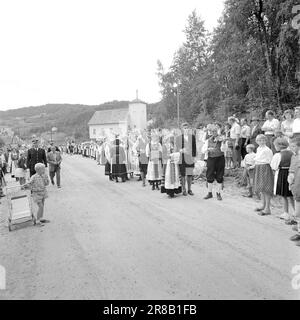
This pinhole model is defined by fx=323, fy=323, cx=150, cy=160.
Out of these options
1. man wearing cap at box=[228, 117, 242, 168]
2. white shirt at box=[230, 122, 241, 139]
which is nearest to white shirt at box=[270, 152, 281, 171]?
man wearing cap at box=[228, 117, 242, 168]

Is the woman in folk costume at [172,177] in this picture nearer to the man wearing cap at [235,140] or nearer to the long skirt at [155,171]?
the long skirt at [155,171]

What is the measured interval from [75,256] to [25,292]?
1.12 meters

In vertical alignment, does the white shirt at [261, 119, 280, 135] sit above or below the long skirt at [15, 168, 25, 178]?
above

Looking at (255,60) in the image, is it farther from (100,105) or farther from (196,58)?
(100,105)

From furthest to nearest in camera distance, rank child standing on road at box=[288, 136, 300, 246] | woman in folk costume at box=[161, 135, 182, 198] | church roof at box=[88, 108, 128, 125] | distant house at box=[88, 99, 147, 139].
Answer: church roof at box=[88, 108, 128, 125], distant house at box=[88, 99, 147, 139], woman in folk costume at box=[161, 135, 182, 198], child standing on road at box=[288, 136, 300, 246]

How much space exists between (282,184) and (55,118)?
112746 millimetres

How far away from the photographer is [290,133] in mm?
8453

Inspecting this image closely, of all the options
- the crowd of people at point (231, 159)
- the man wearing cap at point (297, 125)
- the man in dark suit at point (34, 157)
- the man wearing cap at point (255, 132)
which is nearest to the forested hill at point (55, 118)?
the crowd of people at point (231, 159)

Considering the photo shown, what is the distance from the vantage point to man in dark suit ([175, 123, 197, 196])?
364 inches

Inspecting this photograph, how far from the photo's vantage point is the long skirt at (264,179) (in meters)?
6.79

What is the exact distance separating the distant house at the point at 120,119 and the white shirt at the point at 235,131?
62.6 m

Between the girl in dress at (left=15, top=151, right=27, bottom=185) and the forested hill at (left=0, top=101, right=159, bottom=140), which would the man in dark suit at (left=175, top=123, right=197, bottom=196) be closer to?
the girl in dress at (left=15, top=151, right=27, bottom=185)

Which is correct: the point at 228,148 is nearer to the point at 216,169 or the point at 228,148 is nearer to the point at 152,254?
the point at 216,169

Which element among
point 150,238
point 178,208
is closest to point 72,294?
point 150,238
